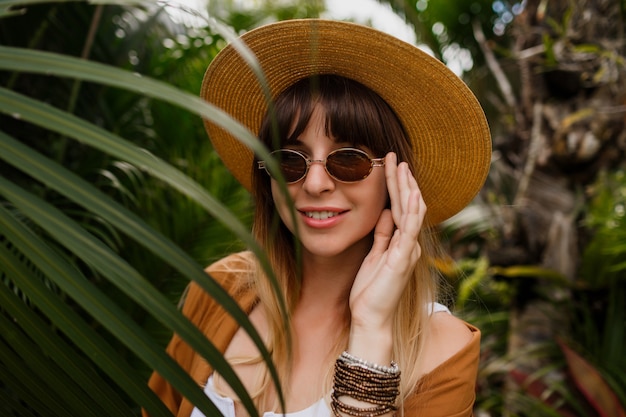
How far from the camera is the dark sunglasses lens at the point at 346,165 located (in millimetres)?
1714

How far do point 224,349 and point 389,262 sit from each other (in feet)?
1.93

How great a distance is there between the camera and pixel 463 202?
82.4 inches

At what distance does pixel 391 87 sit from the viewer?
1.86 metres

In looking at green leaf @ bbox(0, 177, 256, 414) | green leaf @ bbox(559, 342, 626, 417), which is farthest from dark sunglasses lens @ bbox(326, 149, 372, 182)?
green leaf @ bbox(559, 342, 626, 417)

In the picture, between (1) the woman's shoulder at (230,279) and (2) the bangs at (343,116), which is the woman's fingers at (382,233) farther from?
(1) the woman's shoulder at (230,279)

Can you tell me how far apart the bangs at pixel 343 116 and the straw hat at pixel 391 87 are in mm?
36

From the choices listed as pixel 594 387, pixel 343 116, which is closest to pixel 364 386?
pixel 343 116

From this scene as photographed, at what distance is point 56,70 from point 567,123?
11.0 ft

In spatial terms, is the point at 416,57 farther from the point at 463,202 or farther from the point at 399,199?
the point at 463,202

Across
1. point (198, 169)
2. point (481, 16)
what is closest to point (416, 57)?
point (198, 169)

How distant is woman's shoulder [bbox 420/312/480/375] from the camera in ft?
5.93

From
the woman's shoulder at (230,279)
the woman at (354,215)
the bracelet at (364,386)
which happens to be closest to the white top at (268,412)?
the woman at (354,215)

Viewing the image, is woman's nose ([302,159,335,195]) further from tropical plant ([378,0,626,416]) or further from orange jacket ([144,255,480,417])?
tropical plant ([378,0,626,416])

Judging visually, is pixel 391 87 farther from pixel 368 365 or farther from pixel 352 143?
pixel 368 365
